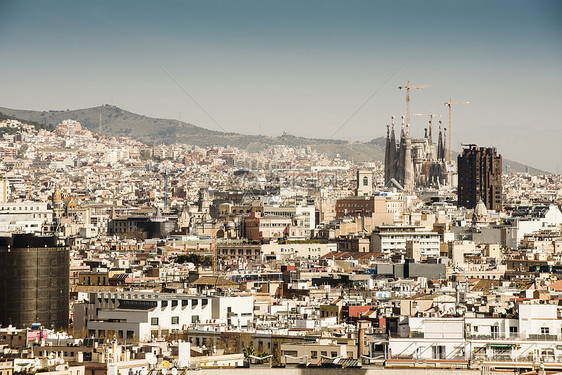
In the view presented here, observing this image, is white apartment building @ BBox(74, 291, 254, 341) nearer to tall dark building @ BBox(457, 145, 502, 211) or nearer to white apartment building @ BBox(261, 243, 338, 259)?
white apartment building @ BBox(261, 243, 338, 259)

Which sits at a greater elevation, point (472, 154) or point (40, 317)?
point (472, 154)

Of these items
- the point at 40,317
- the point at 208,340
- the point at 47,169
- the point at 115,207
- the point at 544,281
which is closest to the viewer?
the point at 208,340

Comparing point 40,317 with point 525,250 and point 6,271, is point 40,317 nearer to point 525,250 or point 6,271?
point 6,271

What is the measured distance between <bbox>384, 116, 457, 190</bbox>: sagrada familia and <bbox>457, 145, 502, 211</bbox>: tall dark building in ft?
Answer: 48.6

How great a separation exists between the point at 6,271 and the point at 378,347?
18.6m

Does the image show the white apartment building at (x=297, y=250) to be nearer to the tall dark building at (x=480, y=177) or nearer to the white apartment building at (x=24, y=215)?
the white apartment building at (x=24, y=215)

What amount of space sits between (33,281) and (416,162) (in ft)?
383

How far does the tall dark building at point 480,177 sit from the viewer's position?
→ 118375 mm

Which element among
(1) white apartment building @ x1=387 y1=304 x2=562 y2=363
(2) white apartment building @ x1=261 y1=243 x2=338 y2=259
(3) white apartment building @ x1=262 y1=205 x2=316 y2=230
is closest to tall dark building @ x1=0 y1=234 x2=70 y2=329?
(1) white apartment building @ x1=387 y1=304 x2=562 y2=363

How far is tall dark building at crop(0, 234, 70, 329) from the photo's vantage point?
36.2 meters

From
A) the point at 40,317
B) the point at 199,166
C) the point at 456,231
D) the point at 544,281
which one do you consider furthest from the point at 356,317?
the point at 199,166

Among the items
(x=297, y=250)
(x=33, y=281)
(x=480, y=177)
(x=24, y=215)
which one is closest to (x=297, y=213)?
(x=24, y=215)

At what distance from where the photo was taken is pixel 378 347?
65.1 ft

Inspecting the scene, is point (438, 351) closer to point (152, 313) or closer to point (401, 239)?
point (152, 313)
